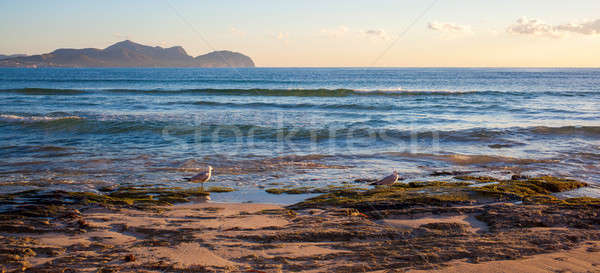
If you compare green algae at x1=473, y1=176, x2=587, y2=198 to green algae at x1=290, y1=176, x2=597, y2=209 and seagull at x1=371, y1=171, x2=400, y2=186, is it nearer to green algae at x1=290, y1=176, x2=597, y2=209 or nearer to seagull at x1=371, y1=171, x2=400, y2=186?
green algae at x1=290, y1=176, x2=597, y2=209

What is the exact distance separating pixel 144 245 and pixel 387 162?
290 inches

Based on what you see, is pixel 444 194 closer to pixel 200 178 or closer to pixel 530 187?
pixel 530 187

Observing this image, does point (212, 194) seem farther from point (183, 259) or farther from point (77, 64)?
point (77, 64)

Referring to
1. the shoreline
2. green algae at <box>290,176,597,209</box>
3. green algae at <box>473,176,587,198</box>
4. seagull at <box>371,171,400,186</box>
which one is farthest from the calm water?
the shoreline

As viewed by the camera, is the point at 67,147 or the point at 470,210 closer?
the point at 470,210

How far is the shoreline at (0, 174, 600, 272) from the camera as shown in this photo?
13.9ft

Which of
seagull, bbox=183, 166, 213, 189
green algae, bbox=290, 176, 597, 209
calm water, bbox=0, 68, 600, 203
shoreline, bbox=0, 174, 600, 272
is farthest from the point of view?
calm water, bbox=0, 68, 600, 203

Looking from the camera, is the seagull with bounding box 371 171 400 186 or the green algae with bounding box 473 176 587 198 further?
the seagull with bounding box 371 171 400 186

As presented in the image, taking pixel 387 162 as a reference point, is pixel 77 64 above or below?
above

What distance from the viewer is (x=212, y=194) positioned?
7.60 metres

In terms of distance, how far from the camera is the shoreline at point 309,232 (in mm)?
4238

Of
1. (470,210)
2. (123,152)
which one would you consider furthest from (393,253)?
(123,152)

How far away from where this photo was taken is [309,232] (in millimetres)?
5098

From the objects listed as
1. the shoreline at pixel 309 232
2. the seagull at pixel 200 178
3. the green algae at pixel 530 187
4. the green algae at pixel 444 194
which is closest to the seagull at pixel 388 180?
the green algae at pixel 444 194
